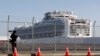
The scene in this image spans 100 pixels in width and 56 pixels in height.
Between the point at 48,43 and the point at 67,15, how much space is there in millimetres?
41240

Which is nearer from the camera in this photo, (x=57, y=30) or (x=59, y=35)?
(x=57, y=30)

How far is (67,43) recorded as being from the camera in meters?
51.9

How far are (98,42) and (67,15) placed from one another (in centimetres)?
2976

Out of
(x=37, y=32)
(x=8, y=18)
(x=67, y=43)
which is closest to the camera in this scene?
(x=8, y=18)

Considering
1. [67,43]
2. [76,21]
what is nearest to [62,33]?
[67,43]

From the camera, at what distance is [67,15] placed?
86875mm

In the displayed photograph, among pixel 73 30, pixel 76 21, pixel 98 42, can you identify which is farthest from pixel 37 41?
pixel 76 21

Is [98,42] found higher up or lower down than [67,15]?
lower down

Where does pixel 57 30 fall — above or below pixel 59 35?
above

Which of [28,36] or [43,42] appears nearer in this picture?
[43,42]

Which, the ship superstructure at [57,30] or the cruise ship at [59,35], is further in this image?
the ship superstructure at [57,30]

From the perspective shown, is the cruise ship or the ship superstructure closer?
the cruise ship

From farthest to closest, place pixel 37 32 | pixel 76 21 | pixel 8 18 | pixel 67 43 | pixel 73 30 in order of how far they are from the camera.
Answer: pixel 76 21, pixel 37 32, pixel 67 43, pixel 73 30, pixel 8 18

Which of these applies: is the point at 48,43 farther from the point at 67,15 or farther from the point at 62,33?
the point at 67,15
